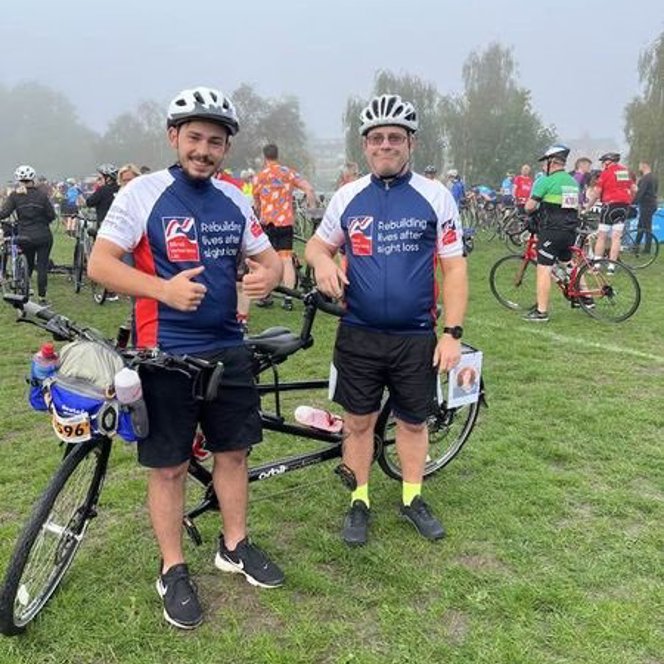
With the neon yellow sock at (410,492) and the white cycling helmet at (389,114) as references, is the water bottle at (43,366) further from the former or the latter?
the neon yellow sock at (410,492)

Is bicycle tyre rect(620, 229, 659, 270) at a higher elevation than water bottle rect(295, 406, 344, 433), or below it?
higher

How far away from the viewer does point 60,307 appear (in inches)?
374

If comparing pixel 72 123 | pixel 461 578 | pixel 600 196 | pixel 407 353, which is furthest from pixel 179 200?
pixel 72 123

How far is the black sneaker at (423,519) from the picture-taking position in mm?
3408

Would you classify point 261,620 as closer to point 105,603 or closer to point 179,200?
point 105,603

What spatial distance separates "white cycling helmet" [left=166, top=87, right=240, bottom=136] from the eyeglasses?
2.62 ft

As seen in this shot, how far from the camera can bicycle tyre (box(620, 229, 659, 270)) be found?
1366 cm

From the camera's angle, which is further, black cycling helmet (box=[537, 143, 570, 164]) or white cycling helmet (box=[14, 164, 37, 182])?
white cycling helmet (box=[14, 164, 37, 182])

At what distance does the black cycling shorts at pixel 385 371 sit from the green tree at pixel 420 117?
56013 millimetres

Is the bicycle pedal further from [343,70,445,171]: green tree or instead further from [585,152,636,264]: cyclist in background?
[343,70,445,171]: green tree

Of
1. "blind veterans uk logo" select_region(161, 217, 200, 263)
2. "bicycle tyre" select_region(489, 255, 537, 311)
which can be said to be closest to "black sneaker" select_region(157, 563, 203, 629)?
"blind veterans uk logo" select_region(161, 217, 200, 263)

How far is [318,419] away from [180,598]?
1.22 m

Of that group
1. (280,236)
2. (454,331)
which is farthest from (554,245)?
(454,331)

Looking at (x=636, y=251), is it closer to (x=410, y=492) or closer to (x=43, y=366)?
(x=410, y=492)
